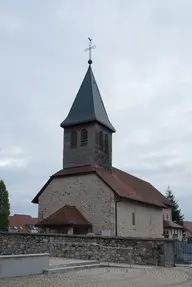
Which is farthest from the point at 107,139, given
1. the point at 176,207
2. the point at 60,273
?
the point at 176,207

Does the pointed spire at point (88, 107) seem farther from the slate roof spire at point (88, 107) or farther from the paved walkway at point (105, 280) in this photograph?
the paved walkway at point (105, 280)

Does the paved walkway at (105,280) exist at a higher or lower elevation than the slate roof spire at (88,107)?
lower

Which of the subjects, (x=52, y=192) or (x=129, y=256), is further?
(x=52, y=192)

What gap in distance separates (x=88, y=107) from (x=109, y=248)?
58.3 feet

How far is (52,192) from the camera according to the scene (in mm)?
33531

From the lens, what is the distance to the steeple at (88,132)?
33000mm

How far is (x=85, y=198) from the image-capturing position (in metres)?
31.5

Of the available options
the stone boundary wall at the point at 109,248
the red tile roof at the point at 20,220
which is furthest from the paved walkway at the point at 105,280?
the red tile roof at the point at 20,220

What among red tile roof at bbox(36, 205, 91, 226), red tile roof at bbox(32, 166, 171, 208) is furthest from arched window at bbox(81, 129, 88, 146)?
red tile roof at bbox(36, 205, 91, 226)

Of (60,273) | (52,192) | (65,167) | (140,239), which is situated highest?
(65,167)

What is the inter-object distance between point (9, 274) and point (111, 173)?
73.5 ft

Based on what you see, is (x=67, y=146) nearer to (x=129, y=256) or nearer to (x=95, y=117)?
(x=95, y=117)

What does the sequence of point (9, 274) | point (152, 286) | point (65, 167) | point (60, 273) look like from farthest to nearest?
point (65, 167), point (60, 273), point (9, 274), point (152, 286)

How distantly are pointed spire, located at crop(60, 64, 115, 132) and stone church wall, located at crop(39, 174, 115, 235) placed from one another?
4909mm
